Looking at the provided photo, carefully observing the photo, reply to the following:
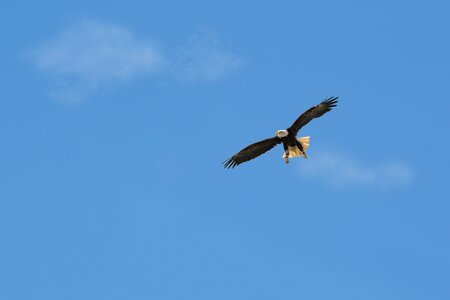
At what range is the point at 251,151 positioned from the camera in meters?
55.6

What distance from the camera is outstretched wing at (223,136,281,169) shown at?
5512 cm

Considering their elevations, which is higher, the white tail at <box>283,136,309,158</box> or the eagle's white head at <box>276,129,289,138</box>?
the eagle's white head at <box>276,129,289,138</box>

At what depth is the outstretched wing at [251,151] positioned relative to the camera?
2170 inches

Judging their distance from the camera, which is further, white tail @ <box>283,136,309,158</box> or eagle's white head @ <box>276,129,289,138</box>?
eagle's white head @ <box>276,129,289,138</box>

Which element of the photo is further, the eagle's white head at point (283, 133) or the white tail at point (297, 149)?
the eagle's white head at point (283, 133)

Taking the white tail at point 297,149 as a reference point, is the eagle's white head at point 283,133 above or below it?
above

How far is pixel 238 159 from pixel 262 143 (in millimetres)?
1215

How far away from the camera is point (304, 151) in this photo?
53969 millimetres

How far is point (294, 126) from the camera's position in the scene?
54.1 metres

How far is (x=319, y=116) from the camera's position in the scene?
5406 centimetres

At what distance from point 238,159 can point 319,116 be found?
12.3ft

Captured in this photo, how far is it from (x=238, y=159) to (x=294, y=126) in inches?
115

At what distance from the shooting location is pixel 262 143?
55.2m

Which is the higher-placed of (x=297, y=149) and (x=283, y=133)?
(x=283, y=133)
